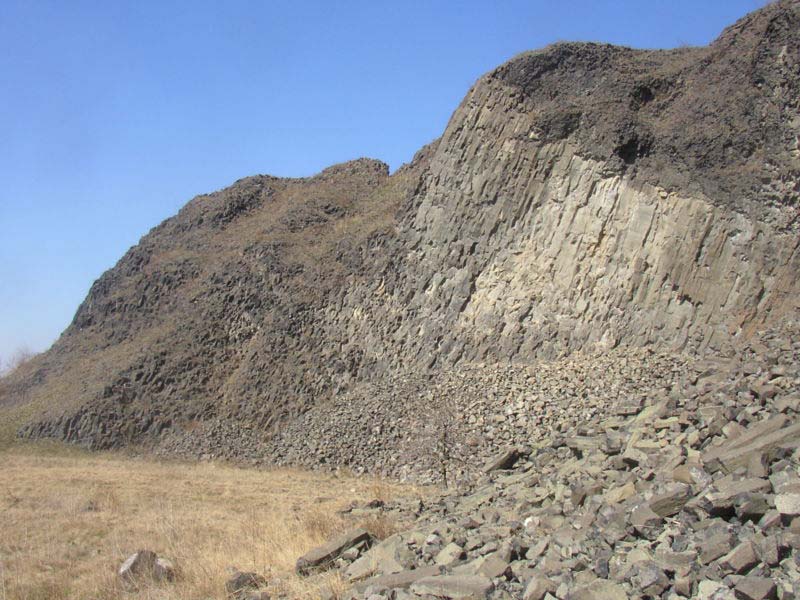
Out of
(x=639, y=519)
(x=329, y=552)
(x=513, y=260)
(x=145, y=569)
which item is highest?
(x=513, y=260)

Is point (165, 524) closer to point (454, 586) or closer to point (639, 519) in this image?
point (454, 586)

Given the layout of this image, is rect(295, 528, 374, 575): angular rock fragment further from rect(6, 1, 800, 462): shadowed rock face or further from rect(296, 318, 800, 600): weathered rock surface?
rect(6, 1, 800, 462): shadowed rock face

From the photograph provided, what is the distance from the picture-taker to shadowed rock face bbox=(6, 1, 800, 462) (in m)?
19.8

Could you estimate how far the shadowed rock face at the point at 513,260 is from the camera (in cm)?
1984

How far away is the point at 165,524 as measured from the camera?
13.2 m

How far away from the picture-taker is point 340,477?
21031 mm

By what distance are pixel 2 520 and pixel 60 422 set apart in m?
15.1

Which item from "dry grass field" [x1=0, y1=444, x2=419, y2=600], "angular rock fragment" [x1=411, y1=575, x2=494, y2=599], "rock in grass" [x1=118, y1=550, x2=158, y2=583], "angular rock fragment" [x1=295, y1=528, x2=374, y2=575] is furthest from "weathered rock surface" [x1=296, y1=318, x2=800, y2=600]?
"rock in grass" [x1=118, y1=550, x2=158, y2=583]

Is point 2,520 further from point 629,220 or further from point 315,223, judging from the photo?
point 315,223

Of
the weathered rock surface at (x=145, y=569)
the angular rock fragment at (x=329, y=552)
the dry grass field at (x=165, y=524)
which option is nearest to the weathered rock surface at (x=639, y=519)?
the angular rock fragment at (x=329, y=552)

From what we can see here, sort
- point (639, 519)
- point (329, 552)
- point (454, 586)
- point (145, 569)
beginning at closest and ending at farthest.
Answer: point (454, 586)
point (639, 519)
point (329, 552)
point (145, 569)

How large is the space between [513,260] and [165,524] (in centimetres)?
1462

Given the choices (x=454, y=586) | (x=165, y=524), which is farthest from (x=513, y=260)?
(x=454, y=586)

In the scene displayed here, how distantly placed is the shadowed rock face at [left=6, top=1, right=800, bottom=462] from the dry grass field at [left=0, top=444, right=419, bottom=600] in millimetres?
4913
